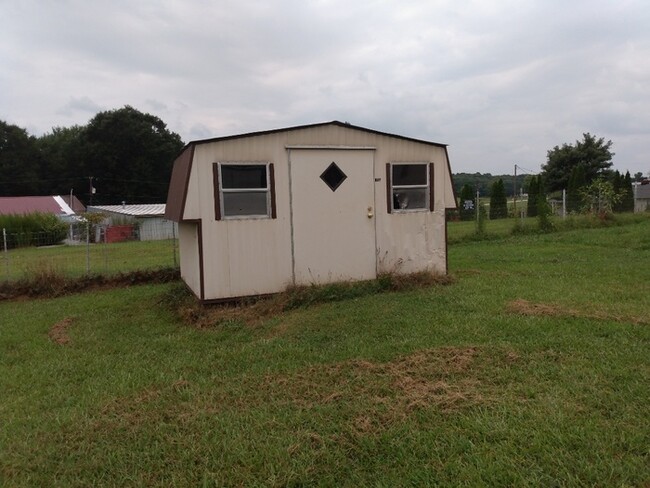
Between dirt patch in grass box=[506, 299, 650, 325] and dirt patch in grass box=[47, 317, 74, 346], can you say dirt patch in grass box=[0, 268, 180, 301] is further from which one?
dirt patch in grass box=[506, 299, 650, 325]

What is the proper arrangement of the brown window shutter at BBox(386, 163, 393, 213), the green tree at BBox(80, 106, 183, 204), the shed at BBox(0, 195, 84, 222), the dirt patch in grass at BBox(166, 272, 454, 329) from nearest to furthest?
the dirt patch in grass at BBox(166, 272, 454, 329) → the brown window shutter at BBox(386, 163, 393, 213) → the shed at BBox(0, 195, 84, 222) → the green tree at BBox(80, 106, 183, 204)

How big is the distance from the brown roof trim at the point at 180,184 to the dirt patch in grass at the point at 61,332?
209 cm

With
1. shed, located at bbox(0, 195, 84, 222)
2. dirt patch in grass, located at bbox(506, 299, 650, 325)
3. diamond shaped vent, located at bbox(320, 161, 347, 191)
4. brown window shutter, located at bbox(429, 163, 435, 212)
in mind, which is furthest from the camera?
shed, located at bbox(0, 195, 84, 222)

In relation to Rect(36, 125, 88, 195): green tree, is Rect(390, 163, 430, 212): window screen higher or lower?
lower

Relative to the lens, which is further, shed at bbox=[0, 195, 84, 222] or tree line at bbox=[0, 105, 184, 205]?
tree line at bbox=[0, 105, 184, 205]

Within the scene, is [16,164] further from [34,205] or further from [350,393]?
[350,393]

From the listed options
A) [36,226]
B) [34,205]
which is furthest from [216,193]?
[34,205]

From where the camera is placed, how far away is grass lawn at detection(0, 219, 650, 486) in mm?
2693

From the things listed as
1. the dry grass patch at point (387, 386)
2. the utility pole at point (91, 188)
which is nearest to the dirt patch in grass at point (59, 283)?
the dry grass patch at point (387, 386)

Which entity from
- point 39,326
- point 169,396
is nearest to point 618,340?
point 169,396

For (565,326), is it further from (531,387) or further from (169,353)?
(169,353)

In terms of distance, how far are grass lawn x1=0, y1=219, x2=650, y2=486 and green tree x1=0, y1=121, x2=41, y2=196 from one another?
53.8 meters

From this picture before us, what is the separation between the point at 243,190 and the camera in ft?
23.0

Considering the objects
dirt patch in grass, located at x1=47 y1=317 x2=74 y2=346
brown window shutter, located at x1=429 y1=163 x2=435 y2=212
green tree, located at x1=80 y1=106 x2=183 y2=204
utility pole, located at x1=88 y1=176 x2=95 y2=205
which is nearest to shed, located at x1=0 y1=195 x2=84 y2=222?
utility pole, located at x1=88 y1=176 x2=95 y2=205
